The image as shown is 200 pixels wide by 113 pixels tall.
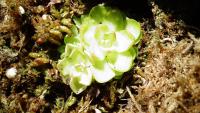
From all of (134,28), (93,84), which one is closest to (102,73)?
(93,84)

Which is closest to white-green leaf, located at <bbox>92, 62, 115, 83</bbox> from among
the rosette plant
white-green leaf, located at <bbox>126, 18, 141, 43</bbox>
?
the rosette plant

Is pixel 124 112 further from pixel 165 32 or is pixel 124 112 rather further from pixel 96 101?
pixel 165 32

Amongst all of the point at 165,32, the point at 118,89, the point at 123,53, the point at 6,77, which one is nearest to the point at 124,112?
the point at 118,89

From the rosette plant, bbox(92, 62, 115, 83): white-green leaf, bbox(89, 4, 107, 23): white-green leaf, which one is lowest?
bbox(92, 62, 115, 83): white-green leaf

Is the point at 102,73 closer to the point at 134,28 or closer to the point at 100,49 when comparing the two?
the point at 100,49

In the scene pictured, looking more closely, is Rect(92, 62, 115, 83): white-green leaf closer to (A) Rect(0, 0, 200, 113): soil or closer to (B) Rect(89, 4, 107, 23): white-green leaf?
(A) Rect(0, 0, 200, 113): soil

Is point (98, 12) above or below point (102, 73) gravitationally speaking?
above
